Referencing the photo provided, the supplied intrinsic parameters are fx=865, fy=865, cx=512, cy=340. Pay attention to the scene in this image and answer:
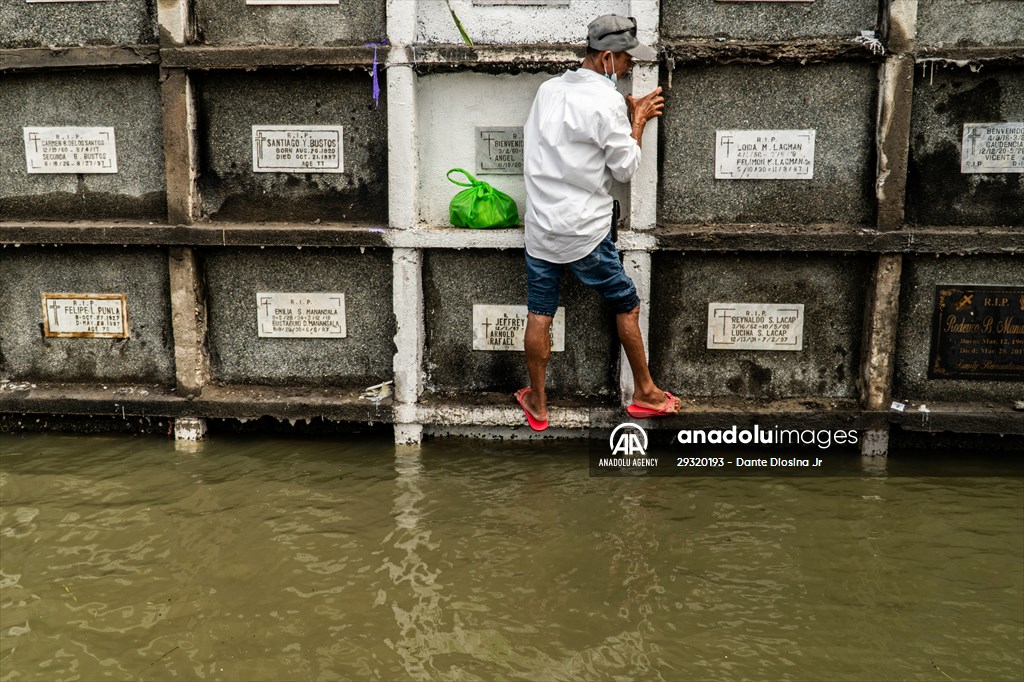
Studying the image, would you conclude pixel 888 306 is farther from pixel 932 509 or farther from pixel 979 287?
pixel 932 509

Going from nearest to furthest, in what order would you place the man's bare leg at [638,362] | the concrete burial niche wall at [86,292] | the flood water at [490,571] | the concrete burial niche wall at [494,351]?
1. the flood water at [490,571]
2. the man's bare leg at [638,362]
3. the concrete burial niche wall at [494,351]
4. the concrete burial niche wall at [86,292]

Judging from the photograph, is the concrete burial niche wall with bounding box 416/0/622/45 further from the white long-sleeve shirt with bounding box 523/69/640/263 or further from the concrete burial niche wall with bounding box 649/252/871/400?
the concrete burial niche wall with bounding box 649/252/871/400

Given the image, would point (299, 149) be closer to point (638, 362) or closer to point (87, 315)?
point (87, 315)

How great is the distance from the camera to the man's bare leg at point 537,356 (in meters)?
4.17

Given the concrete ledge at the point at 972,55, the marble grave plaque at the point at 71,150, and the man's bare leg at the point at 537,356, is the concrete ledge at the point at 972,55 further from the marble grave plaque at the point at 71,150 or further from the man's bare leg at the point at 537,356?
the marble grave plaque at the point at 71,150

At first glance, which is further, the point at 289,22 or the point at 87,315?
the point at 87,315

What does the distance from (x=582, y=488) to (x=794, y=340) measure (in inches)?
55.1

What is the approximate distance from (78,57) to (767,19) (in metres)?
3.48

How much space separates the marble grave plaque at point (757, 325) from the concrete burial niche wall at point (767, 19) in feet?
4.37

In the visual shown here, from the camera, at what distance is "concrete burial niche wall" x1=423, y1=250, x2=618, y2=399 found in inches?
178

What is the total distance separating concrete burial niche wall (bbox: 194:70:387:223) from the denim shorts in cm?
95

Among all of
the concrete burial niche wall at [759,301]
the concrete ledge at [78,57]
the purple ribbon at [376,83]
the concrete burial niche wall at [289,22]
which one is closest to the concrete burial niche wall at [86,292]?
the concrete ledge at [78,57]

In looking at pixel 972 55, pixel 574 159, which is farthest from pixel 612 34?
pixel 972 55

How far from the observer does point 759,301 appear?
4.43 metres
